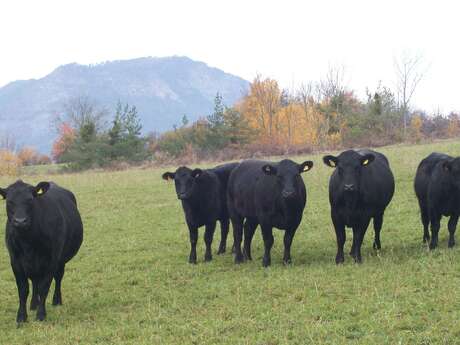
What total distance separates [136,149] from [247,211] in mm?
44054

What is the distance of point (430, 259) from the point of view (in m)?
10.4

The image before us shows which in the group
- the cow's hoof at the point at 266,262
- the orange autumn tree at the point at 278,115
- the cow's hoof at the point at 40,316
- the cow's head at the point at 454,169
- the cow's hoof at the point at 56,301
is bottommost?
the cow's hoof at the point at 56,301

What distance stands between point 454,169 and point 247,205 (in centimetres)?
435

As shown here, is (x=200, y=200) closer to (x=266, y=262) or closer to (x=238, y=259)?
(x=238, y=259)

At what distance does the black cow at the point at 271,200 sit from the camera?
38.3ft

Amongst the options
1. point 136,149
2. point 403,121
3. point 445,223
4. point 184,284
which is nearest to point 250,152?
point 136,149

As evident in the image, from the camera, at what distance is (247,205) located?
41.5 feet

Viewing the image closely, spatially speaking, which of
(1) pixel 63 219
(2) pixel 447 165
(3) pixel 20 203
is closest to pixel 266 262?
(2) pixel 447 165

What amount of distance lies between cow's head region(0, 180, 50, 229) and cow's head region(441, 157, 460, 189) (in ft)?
25.3

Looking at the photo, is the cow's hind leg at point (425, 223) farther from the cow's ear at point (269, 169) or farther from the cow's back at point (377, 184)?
the cow's ear at point (269, 169)

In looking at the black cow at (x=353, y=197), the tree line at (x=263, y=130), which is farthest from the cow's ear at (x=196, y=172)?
the tree line at (x=263, y=130)

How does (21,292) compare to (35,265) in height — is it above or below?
below

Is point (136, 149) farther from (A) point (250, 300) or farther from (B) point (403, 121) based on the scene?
(A) point (250, 300)

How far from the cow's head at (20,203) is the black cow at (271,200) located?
476 cm
